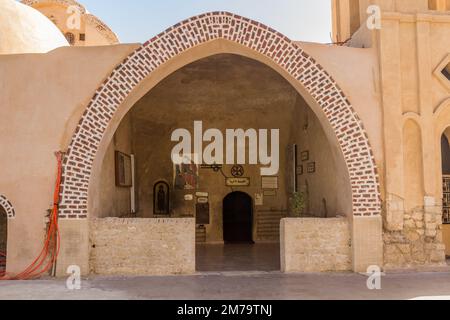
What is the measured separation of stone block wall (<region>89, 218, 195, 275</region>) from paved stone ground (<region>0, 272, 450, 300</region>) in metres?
0.27

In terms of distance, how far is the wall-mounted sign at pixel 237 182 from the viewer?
506 inches

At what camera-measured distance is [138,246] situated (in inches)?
297

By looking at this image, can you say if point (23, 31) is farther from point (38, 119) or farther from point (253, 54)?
point (253, 54)

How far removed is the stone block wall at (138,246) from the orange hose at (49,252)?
21.3 inches

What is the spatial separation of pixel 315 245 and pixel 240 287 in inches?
66.0

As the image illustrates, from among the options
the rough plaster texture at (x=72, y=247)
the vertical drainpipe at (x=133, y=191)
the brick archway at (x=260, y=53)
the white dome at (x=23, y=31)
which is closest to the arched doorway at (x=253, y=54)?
the brick archway at (x=260, y=53)

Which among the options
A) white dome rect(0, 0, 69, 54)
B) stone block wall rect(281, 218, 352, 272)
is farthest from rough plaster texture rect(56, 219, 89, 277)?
white dome rect(0, 0, 69, 54)

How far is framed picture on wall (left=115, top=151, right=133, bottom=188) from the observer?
10.1 m

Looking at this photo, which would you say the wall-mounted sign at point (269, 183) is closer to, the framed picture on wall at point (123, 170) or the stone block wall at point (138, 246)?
the framed picture on wall at point (123, 170)

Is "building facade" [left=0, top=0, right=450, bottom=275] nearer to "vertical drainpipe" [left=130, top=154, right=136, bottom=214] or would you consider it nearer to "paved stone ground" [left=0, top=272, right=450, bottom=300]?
"paved stone ground" [left=0, top=272, right=450, bottom=300]

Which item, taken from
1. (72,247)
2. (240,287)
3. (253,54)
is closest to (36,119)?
(72,247)

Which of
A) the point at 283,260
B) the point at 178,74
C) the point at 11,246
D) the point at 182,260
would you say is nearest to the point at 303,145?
the point at 178,74
